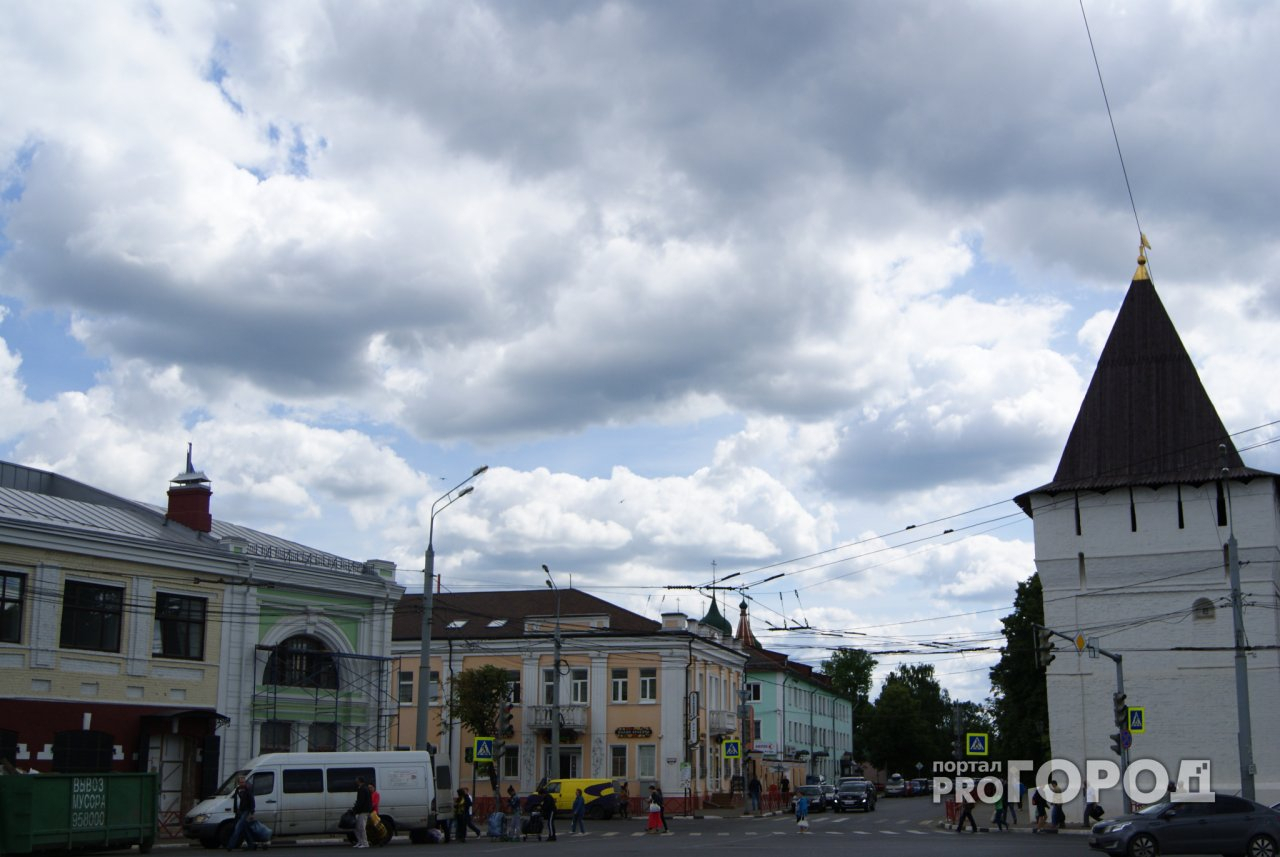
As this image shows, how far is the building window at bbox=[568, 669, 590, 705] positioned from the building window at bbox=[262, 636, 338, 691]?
981 inches

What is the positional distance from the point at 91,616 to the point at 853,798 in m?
40.3

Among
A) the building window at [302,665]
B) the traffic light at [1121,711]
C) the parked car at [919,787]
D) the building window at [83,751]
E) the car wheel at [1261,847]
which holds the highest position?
the building window at [302,665]

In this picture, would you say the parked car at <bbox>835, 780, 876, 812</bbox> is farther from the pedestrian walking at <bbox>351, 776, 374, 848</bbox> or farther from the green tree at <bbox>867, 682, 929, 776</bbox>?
the green tree at <bbox>867, 682, 929, 776</bbox>

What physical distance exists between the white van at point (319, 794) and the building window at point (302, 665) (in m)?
7.08

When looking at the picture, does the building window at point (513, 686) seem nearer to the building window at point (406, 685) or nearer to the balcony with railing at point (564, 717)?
the balcony with railing at point (564, 717)

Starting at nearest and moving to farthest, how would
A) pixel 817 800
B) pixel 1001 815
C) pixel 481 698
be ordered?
pixel 1001 815 < pixel 481 698 < pixel 817 800

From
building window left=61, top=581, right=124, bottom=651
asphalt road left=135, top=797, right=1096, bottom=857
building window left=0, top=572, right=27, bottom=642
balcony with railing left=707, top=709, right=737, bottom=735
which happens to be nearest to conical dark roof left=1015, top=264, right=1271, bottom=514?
asphalt road left=135, top=797, right=1096, bottom=857

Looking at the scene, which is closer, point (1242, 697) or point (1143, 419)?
point (1242, 697)

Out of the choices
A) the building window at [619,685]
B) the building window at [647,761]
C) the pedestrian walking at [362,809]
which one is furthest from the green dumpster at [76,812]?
the building window at [619,685]

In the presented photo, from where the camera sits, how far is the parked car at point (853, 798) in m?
63.7

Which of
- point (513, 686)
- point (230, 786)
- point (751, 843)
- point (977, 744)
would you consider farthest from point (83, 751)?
point (513, 686)

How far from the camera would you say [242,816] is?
91.9 ft

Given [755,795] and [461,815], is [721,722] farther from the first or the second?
[461,815]

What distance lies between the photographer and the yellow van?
5166cm
